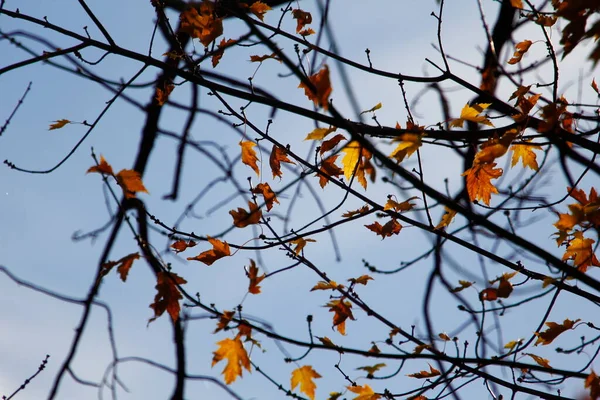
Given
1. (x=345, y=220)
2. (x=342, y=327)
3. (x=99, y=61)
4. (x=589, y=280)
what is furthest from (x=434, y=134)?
(x=99, y=61)

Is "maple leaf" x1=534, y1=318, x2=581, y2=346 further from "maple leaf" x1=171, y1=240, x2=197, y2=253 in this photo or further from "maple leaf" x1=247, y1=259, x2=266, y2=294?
"maple leaf" x1=171, y1=240, x2=197, y2=253

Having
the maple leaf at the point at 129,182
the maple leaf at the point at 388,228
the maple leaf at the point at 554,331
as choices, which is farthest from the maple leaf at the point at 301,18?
the maple leaf at the point at 554,331

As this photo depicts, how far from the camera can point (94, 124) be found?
2523mm

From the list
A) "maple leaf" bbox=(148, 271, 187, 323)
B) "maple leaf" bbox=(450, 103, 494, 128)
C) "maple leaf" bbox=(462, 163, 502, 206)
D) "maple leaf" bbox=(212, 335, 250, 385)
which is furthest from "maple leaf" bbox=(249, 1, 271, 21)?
"maple leaf" bbox=(212, 335, 250, 385)

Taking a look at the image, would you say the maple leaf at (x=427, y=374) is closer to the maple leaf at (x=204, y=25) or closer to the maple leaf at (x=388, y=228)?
the maple leaf at (x=388, y=228)

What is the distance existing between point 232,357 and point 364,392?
2.19 ft

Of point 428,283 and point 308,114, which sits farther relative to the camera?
point 428,283

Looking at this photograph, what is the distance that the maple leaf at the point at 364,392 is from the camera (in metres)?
2.34

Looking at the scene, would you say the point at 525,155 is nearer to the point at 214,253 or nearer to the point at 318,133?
the point at 318,133

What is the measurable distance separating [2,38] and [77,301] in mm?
1491

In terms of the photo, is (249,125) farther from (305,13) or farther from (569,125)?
(569,125)

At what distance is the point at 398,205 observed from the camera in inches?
93.9

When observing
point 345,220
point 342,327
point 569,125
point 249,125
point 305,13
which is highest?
point 305,13

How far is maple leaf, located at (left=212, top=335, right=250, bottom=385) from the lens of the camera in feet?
6.64
